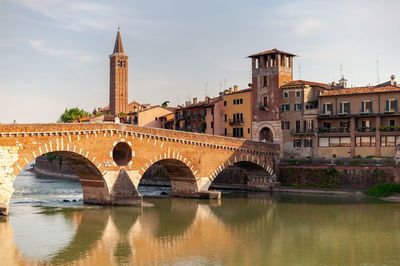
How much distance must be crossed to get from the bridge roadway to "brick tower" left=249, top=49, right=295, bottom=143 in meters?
6.84

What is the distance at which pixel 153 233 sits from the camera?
3116 centimetres

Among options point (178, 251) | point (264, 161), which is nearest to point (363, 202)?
point (264, 161)

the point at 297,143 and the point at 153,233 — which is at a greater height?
the point at 297,143

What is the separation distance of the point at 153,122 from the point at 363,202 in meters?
40.3

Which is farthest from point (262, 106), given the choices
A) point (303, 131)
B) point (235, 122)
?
point (303, 131)

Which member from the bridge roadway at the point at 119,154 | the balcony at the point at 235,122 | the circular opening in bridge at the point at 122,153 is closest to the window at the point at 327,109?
the bridge roadway at the point at 119,154

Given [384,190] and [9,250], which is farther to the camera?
[384,190]

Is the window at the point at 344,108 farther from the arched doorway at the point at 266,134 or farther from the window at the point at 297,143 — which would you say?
the arched doorway at the point at 266,134

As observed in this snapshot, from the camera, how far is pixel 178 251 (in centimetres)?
2633

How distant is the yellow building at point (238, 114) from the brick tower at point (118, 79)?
165 ft

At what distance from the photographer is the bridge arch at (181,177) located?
4547 centimetres

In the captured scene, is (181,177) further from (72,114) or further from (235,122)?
(72,114)

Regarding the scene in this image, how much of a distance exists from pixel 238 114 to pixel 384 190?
70.2 ft

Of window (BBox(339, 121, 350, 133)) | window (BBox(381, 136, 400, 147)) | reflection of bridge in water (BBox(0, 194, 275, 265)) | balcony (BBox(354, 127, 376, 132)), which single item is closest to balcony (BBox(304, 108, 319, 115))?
window (BBox(339, 121, 350, 133))
